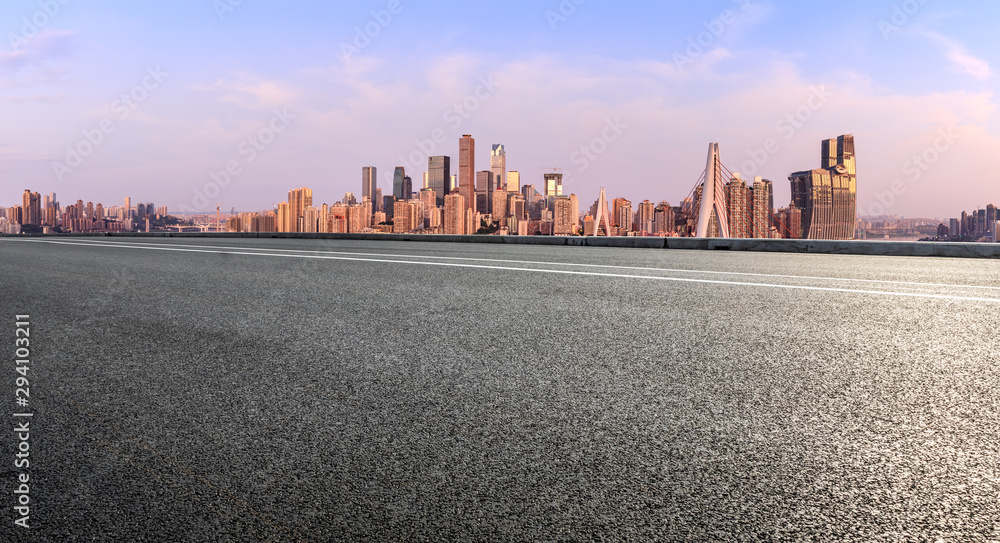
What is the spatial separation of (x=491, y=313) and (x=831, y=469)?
3.74 meters

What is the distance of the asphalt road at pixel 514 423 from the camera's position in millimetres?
2039

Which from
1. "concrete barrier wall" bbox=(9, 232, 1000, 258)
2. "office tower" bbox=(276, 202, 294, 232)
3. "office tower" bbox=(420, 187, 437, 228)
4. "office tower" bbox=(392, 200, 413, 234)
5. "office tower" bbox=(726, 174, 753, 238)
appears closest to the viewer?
"concrete barrier wall" bbox=(9, 232, 1000, 258)

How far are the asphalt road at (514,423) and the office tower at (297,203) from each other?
3786cm

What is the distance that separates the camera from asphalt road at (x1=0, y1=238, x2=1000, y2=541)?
2039mm

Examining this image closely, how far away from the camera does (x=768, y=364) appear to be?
3930 millimetres

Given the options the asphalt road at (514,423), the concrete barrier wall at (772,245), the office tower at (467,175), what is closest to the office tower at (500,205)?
the office tower at (467,175)

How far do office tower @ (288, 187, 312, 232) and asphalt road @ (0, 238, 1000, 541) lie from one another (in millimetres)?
37856

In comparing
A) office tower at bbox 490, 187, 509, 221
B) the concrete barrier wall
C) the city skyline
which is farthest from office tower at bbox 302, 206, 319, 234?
office tower at bbox 490, 187, 509, 221

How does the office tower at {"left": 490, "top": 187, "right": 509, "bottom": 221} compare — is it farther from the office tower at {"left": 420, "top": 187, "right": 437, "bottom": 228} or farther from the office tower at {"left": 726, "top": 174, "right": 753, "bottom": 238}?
the office tower at {"left": 726, "top": 174, "right": 753, "bottom": 238}

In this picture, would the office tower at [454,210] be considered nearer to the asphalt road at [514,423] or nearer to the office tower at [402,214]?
the office tower at [402,214]

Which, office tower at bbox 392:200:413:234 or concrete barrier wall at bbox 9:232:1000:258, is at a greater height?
office tower at bbox 392:200:413:234

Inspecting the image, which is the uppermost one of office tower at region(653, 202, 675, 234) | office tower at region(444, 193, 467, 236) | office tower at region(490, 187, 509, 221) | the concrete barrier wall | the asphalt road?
office tower at region(490, 187, 509, 221)

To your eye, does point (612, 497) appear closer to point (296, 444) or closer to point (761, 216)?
point (296, 444)

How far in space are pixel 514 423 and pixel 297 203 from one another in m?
47.9
